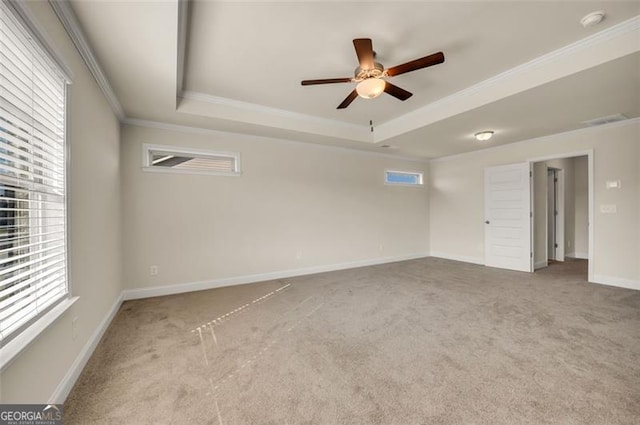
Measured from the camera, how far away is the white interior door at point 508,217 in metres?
5.04

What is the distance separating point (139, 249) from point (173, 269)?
→ 0.53m

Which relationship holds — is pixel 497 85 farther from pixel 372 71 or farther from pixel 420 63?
pixel 372 71

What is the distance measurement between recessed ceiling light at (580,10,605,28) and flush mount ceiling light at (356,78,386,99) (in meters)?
1.64

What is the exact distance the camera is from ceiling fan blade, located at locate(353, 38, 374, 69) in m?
2.04

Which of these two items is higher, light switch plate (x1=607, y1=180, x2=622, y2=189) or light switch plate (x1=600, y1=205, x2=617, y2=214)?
light switch plate (x1=607, y1=180, x2=622, y2=189)

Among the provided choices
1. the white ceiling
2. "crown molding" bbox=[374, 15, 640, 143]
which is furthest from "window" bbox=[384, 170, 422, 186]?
the white ceiling

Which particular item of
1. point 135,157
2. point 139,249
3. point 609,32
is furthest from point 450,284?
point 135,157

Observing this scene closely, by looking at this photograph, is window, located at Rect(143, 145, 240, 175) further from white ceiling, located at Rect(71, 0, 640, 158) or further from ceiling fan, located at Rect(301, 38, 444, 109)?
ceiling fan, located at Rect(301, 38, 444, 109)

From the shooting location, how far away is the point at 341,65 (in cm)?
282

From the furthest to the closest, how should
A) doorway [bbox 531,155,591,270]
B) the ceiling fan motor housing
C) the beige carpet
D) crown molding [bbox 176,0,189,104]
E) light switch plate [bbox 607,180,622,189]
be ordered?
doorway [bbox 531,155,591,270]
light switch plate [bbox 607,180,622,189]
the ceiling fan motor housing
crown molding [bbox 176,0,189,104]
the beige carpet

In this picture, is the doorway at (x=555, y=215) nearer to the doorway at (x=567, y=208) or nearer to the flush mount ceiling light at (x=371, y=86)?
the doorway at (x=567, y=208)

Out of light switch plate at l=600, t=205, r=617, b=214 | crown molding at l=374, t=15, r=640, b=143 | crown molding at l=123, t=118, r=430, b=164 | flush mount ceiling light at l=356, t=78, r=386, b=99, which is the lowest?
light switch plate at l=600, t=205, r=617, b=214

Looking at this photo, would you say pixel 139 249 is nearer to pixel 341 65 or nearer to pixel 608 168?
pixel 341 65

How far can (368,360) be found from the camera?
6.98 ft
